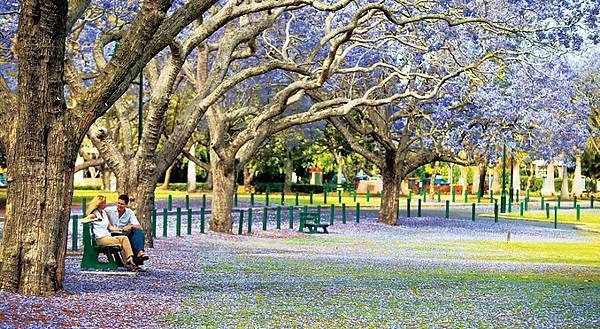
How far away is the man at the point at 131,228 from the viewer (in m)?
18.3

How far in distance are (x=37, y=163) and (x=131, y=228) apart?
3.91 metres

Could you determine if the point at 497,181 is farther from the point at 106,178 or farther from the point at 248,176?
the point at 106,178

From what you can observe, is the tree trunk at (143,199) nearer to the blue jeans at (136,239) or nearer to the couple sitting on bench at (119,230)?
the couple sitting on bench at (119,230)

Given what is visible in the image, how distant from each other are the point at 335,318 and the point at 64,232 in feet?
13.6

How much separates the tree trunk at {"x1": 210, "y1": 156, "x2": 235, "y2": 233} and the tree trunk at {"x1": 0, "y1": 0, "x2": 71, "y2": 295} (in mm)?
16577

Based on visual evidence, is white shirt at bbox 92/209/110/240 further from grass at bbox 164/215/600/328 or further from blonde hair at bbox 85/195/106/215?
grass at bbox 164/215/600/328

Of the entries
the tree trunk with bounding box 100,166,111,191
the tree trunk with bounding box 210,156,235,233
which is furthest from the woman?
the tree trunk with bounding box 100,166,111,191

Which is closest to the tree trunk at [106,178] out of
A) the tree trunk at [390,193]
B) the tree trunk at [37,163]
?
the tree trunk at [390,193]

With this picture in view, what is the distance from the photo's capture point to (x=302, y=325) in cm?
1288

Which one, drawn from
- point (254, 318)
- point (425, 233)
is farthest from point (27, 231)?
point (425, 233)

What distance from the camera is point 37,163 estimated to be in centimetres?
1477

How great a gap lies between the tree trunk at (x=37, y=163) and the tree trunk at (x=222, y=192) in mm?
16577

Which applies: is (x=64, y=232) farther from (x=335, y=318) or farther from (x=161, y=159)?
(x=161, y=159)

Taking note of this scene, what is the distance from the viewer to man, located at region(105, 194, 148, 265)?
1834cm
